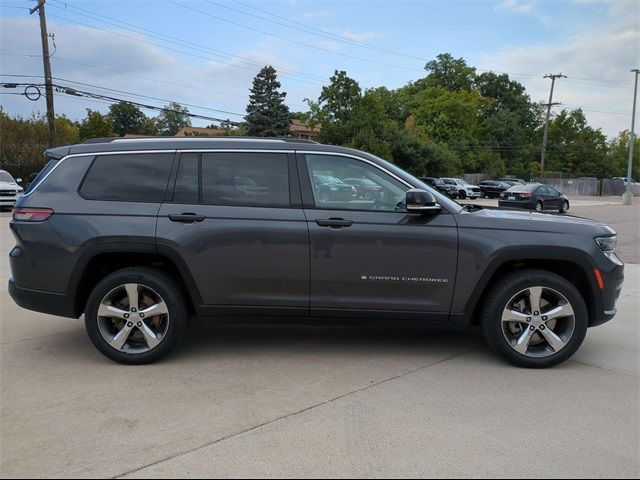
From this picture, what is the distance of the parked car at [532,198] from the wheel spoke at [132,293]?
72.9 ft

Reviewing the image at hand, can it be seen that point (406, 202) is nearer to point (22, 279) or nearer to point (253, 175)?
point (253, 175)

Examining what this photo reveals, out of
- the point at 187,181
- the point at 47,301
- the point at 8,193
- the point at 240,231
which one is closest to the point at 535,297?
the point at 240,231

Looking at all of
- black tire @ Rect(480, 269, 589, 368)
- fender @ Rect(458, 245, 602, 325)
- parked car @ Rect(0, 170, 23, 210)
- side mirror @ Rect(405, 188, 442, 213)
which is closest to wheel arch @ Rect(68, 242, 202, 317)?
side mirror @ Rect(405, 188, 442, 213)

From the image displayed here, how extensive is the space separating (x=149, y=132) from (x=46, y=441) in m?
107

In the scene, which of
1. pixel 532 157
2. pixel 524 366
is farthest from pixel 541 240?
pixel 532 157

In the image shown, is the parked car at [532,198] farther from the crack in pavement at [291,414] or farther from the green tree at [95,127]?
the green tree at [95,127]

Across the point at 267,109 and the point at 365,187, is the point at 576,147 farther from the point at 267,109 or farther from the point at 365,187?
the point at 365,187

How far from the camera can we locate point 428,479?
274cm

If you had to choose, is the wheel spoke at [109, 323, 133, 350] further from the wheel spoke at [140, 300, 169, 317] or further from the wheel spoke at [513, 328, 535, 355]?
the wheel spoke at [513, 328, 535, 355]

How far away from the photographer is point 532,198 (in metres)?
24.5

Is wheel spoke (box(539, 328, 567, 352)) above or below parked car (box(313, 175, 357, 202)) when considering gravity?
below

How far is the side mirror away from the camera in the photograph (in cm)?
414

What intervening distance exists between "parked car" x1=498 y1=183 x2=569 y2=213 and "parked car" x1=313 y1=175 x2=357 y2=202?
2135 centimetres

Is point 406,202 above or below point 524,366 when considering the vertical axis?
above
